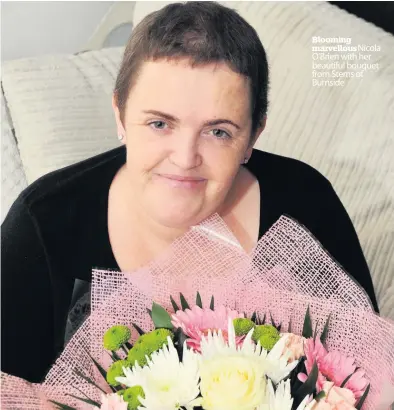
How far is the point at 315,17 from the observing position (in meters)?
0.91

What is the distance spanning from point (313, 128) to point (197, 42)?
380 millimetres

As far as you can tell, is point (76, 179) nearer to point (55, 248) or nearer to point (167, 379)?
point (55, 248)

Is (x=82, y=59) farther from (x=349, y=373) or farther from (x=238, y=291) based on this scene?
(x=349, y=373)

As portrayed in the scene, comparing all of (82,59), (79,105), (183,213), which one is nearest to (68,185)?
(183,213)

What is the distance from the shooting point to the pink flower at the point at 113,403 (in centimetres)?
41

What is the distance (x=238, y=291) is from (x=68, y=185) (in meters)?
0.27

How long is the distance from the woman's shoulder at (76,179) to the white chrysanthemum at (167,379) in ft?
1.03

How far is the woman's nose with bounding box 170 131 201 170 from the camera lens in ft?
1.85

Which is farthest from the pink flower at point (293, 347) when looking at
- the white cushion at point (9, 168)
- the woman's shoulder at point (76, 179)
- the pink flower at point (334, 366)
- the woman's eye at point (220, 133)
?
the white cushion at point (9, 168)

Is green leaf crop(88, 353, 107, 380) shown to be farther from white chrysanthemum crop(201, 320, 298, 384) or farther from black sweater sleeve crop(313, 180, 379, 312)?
black sweater sleeve crop(313, 180, 379, 312)

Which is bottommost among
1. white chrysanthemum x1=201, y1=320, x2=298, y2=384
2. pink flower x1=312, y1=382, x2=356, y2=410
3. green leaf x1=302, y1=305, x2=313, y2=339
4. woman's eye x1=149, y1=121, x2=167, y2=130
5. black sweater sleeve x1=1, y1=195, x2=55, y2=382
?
black sweater sleeve x1=1, y1=195, x2=55, y2=382

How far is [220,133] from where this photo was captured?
588mm

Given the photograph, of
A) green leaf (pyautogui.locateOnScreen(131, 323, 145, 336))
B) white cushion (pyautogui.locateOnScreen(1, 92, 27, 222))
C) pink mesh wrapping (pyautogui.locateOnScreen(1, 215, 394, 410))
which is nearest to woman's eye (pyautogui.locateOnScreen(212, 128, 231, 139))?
pink mesh wrapping (pyautogui.locateOnScreen(1, 215, 394, 410))

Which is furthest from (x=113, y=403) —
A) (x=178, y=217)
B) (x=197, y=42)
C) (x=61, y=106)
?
(x=61, y=106)
